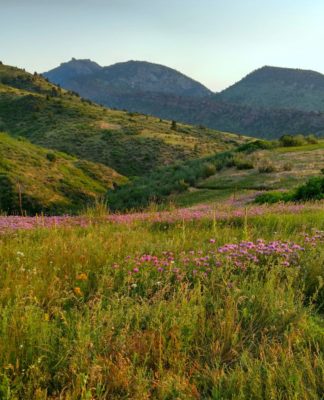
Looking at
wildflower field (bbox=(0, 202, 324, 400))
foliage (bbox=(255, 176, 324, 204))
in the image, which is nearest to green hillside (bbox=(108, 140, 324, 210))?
foliage (bbox=(255, 176, 324, 204))

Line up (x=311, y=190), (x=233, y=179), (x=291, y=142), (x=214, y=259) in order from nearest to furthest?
(x=214, y=259) < (x=311, y=190) < (x=233, y=179) < (x=291, y=142)

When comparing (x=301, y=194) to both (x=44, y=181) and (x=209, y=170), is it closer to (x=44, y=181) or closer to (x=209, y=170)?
(x=209, y=170)

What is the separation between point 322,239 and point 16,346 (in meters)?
5.04

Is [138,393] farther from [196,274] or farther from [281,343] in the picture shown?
[196,274]

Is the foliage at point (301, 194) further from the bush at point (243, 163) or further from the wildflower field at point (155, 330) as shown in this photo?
the bush at point (243, 163)

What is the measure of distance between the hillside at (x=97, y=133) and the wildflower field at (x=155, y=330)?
48293 mm

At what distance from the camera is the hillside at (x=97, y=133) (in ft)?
188

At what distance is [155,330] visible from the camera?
364cm

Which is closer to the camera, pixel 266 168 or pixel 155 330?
pixel 155 330

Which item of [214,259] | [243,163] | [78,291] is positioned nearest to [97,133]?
[243,163]

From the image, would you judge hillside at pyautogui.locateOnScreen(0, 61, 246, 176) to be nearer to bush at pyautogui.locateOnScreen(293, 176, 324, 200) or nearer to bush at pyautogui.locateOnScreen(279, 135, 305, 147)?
bush at pyautogui.locateOnScreen(279, 135, 305, 147)

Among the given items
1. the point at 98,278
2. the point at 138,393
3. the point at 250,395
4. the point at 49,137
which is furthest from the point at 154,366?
the point at 49,137

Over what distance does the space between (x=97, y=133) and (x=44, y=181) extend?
3475 cm

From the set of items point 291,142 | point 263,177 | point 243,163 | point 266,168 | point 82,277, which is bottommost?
point 82,277
